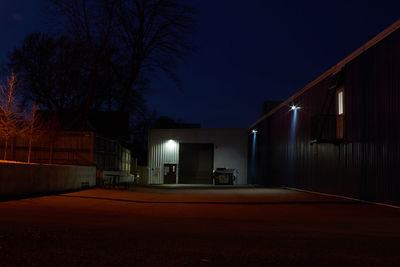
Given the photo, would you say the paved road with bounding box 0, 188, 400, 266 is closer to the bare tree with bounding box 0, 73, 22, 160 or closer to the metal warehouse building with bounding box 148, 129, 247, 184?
the bare tree with bounding box 0, 73, 22, 160

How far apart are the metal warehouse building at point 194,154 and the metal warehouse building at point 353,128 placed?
16134mm

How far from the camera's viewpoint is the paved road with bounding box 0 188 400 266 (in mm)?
5898

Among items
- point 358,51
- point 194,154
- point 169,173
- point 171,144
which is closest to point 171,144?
point 171,144

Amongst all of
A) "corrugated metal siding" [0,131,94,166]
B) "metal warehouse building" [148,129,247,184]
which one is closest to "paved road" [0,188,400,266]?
"corrugated metal siding" [0,131,94,166]

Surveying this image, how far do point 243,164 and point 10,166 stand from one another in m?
30.9

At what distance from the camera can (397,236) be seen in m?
8.48

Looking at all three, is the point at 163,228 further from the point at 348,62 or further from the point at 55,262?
the point at 348,62

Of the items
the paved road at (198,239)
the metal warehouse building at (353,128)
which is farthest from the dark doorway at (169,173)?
the paved road at (198,239)

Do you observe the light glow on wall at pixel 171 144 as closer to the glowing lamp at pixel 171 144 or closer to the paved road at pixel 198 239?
the glowing lamp at pixel 171 144

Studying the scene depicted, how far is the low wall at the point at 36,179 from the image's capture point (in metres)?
16.0

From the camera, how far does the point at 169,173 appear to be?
145 ft

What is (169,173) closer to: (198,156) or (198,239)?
(198,156)

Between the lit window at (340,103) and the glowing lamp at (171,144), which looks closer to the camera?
the lit window at (340,103)

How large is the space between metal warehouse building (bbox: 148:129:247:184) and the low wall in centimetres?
2082
